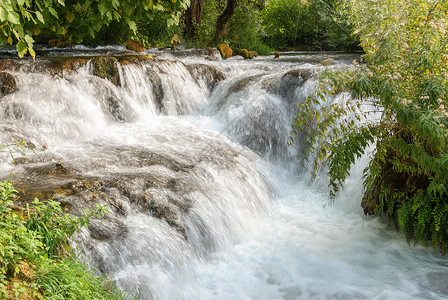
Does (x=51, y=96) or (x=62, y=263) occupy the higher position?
(x=51, y=96)

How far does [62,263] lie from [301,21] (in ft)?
78.4

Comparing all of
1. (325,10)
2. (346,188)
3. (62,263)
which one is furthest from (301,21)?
(62,263)

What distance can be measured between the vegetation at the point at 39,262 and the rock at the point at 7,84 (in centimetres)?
476

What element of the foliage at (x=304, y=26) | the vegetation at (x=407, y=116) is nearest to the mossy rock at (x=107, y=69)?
the vegetation at (x=407, y=116)

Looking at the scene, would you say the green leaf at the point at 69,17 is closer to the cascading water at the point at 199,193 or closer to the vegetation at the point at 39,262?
the cascading water at the point at 199,193

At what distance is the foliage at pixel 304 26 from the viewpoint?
21.2m

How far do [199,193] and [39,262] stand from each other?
2739 mm

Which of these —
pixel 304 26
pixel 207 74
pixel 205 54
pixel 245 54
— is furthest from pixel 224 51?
pixel 304 26

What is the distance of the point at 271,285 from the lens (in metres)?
4.26

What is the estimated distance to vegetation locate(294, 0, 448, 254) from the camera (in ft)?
12.4

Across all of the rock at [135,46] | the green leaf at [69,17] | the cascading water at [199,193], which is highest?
the green leaf at [69,17]

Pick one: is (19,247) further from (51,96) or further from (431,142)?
(51,96)

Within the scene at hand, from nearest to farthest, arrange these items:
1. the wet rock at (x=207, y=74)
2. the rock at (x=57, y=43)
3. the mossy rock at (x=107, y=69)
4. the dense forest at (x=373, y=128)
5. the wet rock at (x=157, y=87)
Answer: the dense forest at (x=373, y=128) → the mossy rock at (x=107, y=69) → the wet rock at (x=157, y=87) → the wet rock at (x=207, y=74) → the rock at (x=57, y=43)

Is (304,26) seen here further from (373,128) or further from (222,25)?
(373,128)
